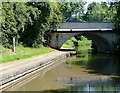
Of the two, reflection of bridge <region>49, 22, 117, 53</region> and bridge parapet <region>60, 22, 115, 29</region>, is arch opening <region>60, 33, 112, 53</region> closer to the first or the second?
reflection of bridge <region>49, 22, 117, 53</region>

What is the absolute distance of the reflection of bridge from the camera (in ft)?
96.6

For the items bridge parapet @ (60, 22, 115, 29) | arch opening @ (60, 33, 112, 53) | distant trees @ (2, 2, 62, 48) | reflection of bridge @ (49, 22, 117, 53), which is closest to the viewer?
distant trees @ (2, 2, 62, 48)

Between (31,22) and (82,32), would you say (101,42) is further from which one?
(31,22)

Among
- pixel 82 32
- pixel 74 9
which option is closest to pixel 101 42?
pixel 82 32

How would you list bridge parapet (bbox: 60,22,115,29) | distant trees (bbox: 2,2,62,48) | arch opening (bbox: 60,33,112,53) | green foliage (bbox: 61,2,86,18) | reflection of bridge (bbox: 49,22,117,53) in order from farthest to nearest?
green foliage (bbox: 61,2,86,18), arch opening (bbox: 60,33,112,53), bridge parapet (bbox: 60,22,115,29), reflection of bridge (bbox: 49,22,117,53), distant trees (bbox: 2,2,62,48)

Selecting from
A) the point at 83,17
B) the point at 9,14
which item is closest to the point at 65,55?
the point at 9,14

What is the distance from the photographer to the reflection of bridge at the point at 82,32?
1159 inches

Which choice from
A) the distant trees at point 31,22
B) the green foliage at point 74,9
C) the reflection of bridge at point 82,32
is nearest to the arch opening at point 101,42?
the reflection of bridge at point 82,32

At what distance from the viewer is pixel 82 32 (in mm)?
29531

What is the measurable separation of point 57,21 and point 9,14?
1071 centimetres

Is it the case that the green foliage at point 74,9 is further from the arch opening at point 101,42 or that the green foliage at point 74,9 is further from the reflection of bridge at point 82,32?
the reflection of bridge at point 82,32

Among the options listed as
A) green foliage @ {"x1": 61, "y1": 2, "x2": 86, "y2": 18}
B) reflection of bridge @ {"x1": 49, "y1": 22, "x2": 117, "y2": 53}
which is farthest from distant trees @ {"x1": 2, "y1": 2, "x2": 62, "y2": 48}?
green foliage @ {"x1": 61, "y1": 2, "x2": 86, "y2": 18}

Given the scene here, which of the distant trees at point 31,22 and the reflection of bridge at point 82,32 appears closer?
the distant trees at point 31,22

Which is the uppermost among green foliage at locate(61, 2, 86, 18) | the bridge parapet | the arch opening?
green foliage at locate(61, 2, 86, 18)
